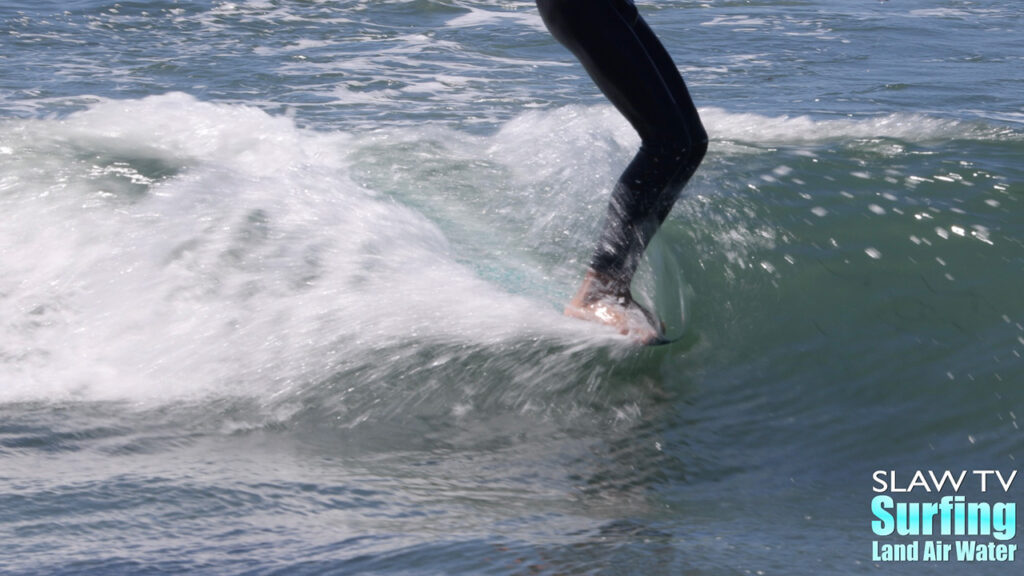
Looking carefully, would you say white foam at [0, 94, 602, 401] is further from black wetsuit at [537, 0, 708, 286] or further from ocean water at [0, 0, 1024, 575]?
black wetsuit at [537, 0, 708, 286]

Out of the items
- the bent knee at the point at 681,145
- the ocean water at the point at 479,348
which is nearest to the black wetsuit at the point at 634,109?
the bent knee at the point at 681,145

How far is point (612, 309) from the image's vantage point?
3.12 meters

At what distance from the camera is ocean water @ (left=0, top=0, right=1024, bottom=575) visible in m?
2.24

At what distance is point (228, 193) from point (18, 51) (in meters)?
5.11

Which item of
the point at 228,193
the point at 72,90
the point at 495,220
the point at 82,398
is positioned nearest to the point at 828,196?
the point at 495,220

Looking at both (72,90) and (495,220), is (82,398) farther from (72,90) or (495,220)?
(72,90)

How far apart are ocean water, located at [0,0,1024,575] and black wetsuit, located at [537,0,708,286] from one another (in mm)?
263

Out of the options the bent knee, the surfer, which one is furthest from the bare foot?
the bent knee

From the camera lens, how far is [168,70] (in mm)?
7504

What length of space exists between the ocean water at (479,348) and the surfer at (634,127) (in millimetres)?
115

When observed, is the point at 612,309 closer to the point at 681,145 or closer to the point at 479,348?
the point at 479,348

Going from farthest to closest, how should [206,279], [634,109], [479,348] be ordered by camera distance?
[206,279] < [479,348] < [634,109]

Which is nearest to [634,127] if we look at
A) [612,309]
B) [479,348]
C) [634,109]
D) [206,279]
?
[634,109]

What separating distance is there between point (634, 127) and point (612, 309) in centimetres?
48
